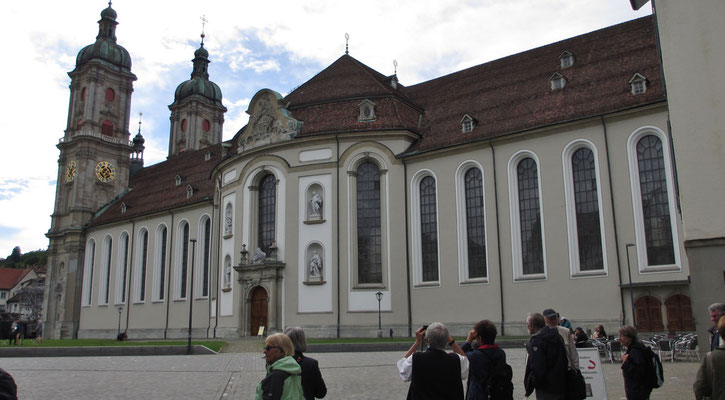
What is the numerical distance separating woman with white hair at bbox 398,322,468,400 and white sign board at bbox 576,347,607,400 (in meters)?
4.25

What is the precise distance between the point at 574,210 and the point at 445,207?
6.86m

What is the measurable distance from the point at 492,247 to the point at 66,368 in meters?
19.8

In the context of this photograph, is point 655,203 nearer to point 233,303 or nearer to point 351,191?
point 351,191

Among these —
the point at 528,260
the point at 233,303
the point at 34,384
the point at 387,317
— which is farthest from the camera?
the point at 233,303

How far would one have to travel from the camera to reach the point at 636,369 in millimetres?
7812

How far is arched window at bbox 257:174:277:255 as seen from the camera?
3850 cm

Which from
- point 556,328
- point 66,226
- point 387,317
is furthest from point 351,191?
point 66,226

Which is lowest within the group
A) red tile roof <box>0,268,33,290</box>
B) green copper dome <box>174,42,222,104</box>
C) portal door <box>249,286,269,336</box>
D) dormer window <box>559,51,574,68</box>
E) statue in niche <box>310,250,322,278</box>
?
portal door <box>249,286,269,336</box>

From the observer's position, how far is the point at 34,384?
16.0 m

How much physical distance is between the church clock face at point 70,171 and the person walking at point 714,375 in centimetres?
6038

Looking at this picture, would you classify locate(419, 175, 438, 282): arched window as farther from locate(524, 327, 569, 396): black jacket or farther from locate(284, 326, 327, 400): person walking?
locate(284, 326, 327, 400): person walking

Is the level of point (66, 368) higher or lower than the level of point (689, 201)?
lower

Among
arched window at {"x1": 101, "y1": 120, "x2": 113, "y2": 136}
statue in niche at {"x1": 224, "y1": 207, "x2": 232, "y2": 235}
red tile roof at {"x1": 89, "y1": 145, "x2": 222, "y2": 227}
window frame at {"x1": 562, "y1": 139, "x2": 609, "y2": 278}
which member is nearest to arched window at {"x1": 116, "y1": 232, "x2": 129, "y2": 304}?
red tile roof at {"x1": 89, "y1": 145, "x2": 222, "y2": 227}

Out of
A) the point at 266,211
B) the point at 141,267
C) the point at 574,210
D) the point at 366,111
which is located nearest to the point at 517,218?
the point at 574,210
